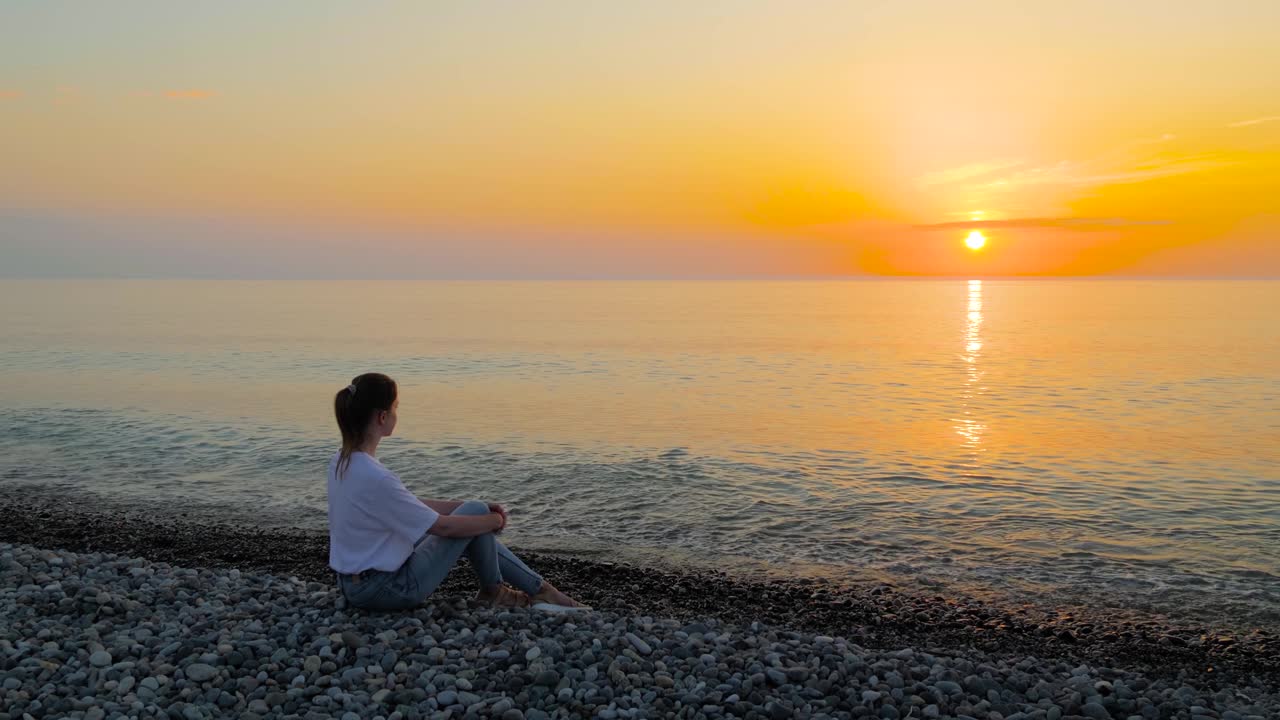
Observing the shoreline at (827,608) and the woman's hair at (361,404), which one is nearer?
the woman's hair at (361,404)

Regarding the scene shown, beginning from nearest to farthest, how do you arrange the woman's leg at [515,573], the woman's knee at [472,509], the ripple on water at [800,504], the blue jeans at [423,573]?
the blue jeans at [423,573], the woman's knee at [472,509], the woman's leg at [515,573], the ripple on water at [800,504]

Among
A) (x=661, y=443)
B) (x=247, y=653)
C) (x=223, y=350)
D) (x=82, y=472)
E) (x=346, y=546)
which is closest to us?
(x=247, y=653)

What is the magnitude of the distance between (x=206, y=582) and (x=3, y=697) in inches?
119

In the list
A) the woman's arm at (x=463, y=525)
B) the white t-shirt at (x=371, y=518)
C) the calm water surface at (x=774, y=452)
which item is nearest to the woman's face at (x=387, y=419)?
the white t-shirt at (x=371, y=518)

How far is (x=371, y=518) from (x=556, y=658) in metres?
1.88

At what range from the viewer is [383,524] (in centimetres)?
736

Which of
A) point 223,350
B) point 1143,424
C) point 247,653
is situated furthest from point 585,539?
point 223,350

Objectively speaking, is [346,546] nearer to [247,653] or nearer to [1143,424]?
[247,653]

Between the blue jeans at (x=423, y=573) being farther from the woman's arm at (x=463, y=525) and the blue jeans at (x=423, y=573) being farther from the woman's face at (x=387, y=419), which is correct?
the woman's face at (x=387, y=419)

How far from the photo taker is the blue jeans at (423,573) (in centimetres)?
754

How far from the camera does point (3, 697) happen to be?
232 inches

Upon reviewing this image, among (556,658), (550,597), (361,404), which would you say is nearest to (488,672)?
(556,658)

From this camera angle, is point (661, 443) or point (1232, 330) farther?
point (1232, 330)

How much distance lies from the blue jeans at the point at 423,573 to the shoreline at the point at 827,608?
2.13 feet
